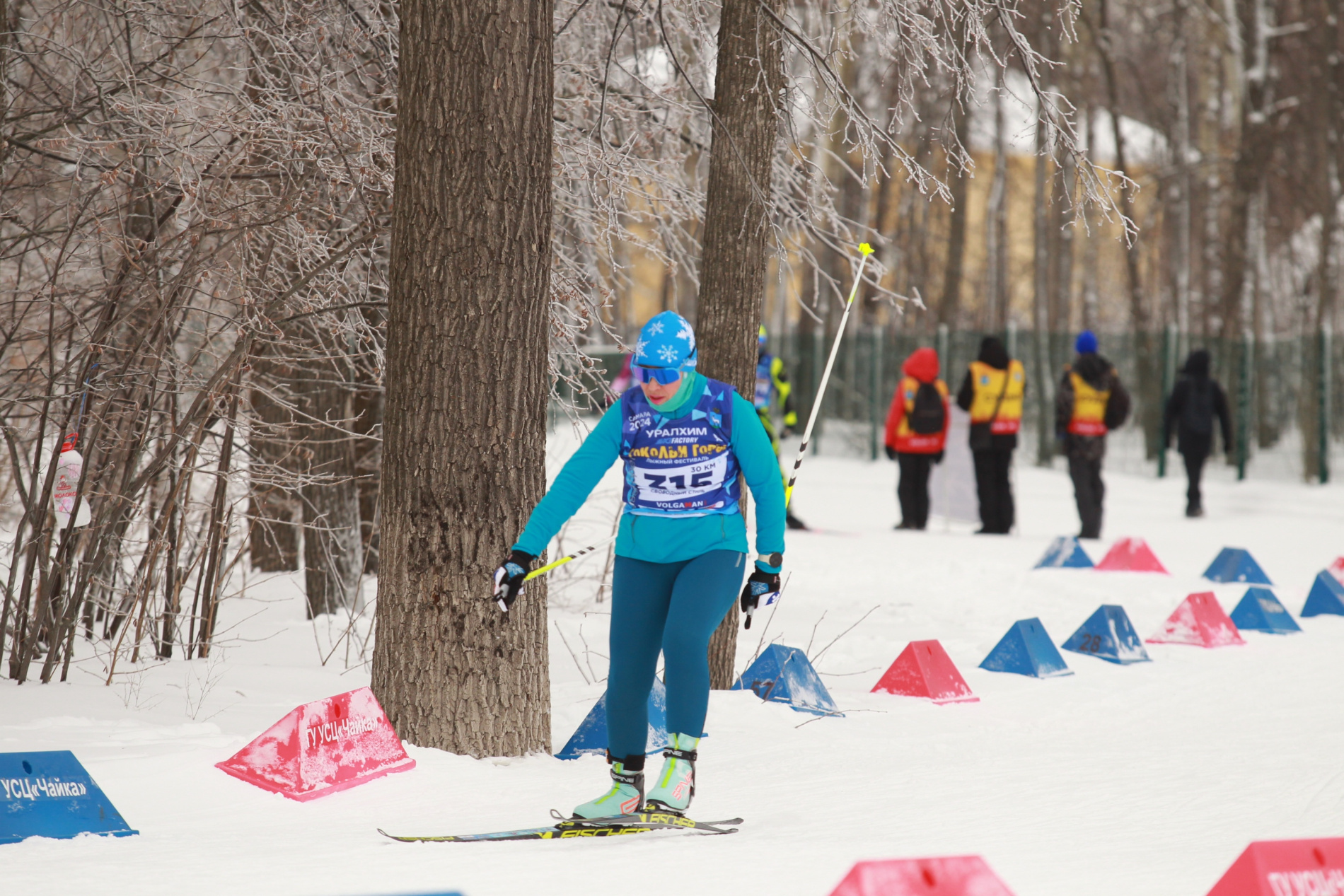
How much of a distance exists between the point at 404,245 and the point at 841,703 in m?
3.17

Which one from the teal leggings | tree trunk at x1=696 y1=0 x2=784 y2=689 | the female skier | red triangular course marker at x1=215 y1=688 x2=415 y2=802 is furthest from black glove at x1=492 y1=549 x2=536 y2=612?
tree trunk at x1=696 y1=0 x2=784 y2=689

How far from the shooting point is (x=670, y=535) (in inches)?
169

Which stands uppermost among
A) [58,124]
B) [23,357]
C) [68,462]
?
A: [58,124]

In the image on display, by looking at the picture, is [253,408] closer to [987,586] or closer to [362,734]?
[362,734]

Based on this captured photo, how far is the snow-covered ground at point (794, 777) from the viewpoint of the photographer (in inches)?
145

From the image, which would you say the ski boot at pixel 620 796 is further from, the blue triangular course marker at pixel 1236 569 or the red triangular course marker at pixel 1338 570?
the red triangular course marker at pixel 1338 570

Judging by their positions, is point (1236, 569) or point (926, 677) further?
point (1236, 569)

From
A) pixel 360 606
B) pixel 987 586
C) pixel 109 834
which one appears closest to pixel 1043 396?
pixel 987 586

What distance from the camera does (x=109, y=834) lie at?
3.98 meters

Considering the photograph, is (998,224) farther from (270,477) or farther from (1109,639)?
(270,477)

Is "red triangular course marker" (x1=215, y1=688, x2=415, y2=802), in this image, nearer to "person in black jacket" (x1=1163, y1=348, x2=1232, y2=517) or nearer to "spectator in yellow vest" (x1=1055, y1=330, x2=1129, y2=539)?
"spectator in yellow vest" (x1=1055, y1=330, x2=1129, y2=539)

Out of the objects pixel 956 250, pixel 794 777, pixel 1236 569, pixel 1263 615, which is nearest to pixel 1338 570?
pixel 1236 569

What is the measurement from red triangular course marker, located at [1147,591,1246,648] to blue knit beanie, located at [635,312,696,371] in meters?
5.11

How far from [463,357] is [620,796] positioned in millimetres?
1640
